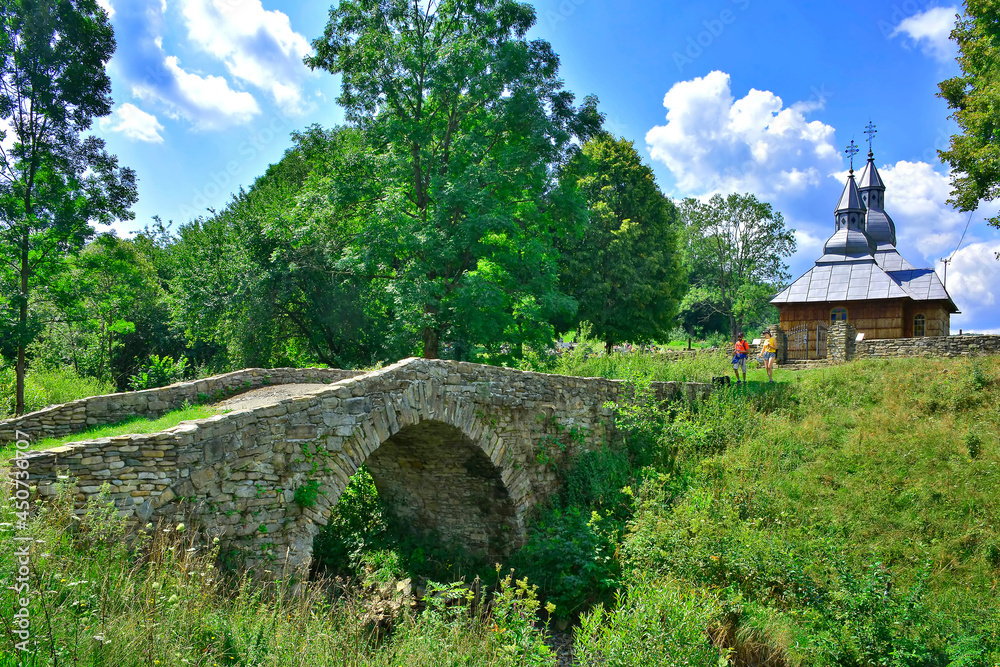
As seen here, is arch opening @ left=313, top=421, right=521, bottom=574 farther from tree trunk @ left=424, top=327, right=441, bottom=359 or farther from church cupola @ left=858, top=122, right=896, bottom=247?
church cupola @ left=858, top=122, right=896, bottom=247

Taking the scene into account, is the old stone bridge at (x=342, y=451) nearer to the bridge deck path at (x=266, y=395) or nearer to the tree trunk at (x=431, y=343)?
the bridge deck path at (x=266, y=395)

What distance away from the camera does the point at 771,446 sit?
474 inches

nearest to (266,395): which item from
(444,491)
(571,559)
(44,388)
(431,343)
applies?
(444,491)

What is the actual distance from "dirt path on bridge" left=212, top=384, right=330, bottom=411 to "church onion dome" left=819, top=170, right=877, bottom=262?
2468 centimetres

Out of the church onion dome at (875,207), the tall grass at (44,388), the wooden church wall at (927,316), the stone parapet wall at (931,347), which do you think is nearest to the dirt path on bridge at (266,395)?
the tall grass at (44,388)

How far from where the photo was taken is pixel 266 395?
9695 mm

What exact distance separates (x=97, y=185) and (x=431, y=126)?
7.84 metres

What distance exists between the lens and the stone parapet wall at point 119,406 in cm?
792

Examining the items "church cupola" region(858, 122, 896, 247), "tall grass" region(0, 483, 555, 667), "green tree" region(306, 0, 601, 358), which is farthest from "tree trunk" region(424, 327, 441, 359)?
"church cupola" region(858, 122, 896, 247)

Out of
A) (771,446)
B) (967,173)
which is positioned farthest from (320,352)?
(967,173)

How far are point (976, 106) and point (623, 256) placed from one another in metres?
12.7

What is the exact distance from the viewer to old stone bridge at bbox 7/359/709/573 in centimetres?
544

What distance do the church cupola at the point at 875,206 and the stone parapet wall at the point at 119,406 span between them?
114ft

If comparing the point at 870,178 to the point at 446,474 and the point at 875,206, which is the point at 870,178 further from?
the point at 446,474
